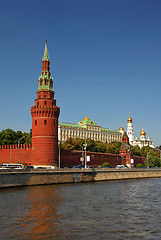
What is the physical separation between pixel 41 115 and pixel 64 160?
1464cm

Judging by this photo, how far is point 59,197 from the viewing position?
35.2 metres

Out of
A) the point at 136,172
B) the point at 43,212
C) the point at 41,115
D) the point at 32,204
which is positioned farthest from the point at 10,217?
the point at 136,172

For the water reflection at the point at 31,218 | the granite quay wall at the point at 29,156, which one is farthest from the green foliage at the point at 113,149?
the water reflection at the point at 31,218

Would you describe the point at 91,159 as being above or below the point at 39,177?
above

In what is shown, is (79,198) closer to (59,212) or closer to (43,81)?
(59,212)

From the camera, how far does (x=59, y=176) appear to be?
54594 millimetres

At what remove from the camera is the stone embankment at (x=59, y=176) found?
153ft

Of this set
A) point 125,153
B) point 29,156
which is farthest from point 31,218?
point 125,153

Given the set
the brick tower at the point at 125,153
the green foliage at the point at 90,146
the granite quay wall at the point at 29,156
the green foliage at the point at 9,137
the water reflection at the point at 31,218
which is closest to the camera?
the water reflection at the point at 31,218

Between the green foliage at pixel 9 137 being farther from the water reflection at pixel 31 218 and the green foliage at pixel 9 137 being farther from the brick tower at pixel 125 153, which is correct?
the water reflection at pixel 31 218

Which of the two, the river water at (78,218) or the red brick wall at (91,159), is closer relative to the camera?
the river water at (78,218)

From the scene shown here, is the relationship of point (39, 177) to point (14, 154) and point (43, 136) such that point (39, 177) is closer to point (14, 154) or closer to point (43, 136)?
point (43, 136)

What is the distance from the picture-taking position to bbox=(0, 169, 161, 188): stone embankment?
4662cm

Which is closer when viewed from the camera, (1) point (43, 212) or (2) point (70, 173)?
(1) point (43, 212)
